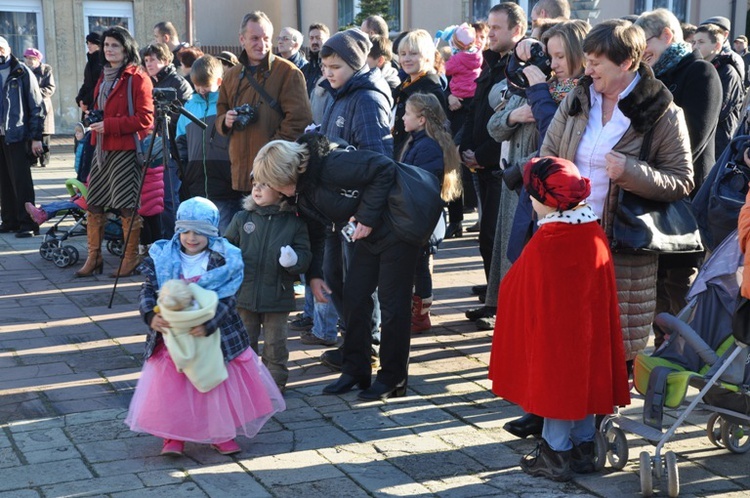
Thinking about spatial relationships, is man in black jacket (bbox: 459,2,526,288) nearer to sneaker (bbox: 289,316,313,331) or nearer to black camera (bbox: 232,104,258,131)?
sneaker (bbox: 289,316,313,331)

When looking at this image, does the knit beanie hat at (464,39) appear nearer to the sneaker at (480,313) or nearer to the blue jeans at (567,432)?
the sneaker at (480,313)

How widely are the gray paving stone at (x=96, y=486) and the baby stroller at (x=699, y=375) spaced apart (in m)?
2.12

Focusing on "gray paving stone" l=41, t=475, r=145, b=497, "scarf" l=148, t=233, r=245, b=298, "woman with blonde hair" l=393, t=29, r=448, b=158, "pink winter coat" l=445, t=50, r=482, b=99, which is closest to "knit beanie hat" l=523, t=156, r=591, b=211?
"scarf" l=148, t=233, r=245, b=298


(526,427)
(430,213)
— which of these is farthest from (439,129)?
(526,427)

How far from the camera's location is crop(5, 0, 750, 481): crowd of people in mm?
4691

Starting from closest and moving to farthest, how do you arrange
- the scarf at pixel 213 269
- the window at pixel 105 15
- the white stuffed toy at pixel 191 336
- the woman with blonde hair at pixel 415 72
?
the white stuffed toy at pixel 191 336 → the scarf at pixel 213 269 → the woman with blonde hair at pixel 415 72 → the window at pixel 105 15

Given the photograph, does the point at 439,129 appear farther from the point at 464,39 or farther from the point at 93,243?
the point at 464,39

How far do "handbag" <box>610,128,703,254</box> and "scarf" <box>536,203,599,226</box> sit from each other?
0.46 metres

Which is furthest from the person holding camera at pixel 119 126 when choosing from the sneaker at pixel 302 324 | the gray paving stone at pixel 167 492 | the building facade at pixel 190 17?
the building facade at pixel 190 17

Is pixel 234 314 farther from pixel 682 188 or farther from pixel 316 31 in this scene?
pixel 316 31

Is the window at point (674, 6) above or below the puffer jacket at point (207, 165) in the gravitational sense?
above

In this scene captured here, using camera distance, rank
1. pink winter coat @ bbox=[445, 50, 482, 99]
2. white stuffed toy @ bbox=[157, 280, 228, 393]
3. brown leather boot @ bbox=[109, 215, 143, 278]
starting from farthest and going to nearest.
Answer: pink winter coat @ bbox=[445, 50, 482, 99], brown leather boot @ bbox=[109, 215, 143, 278], white stuffed toy @ bbox=[157, 280, 228, 393]

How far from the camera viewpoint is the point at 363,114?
6.38 metres

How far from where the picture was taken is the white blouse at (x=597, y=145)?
513cm
